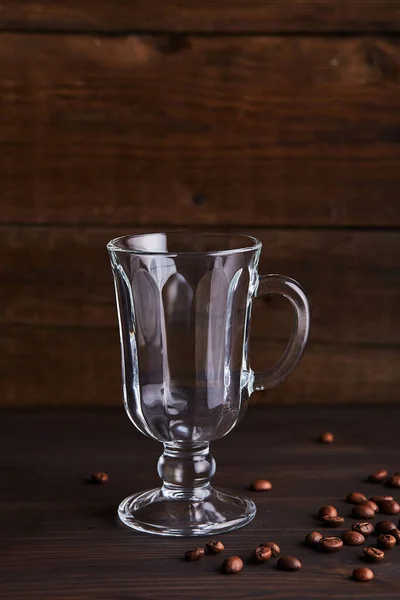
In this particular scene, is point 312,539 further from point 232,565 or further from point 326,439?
point 326,439

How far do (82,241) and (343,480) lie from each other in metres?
0.59

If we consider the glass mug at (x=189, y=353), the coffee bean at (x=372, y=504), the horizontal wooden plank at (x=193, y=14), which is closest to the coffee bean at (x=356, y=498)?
Answer: the coffee bean at (x=372, y=504)

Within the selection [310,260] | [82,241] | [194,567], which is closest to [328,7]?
[310,260]

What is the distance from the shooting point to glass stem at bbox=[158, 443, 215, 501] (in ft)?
3.19

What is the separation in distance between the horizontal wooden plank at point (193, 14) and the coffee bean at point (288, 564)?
85 centimetres

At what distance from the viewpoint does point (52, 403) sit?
1525 mm

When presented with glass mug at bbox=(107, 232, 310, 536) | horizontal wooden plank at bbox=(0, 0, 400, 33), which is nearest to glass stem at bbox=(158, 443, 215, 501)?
glass mug at bbox=(107, 232, 310, 536)

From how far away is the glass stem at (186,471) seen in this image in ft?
3.19

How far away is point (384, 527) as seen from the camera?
92 cm

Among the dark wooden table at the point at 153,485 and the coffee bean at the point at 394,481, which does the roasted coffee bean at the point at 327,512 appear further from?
the coffee bean at the point at 394,481

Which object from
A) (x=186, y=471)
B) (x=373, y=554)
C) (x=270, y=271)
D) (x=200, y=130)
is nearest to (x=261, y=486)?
(x=186, y=471)

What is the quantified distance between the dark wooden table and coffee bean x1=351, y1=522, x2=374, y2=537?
35 millimetres

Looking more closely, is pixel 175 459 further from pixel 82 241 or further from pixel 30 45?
pixel 30 45

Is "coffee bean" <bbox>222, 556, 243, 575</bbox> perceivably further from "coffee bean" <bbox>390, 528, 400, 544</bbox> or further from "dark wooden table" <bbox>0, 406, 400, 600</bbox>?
"coffee bean" <bbox>390, 528, 400, 544</bbox>
